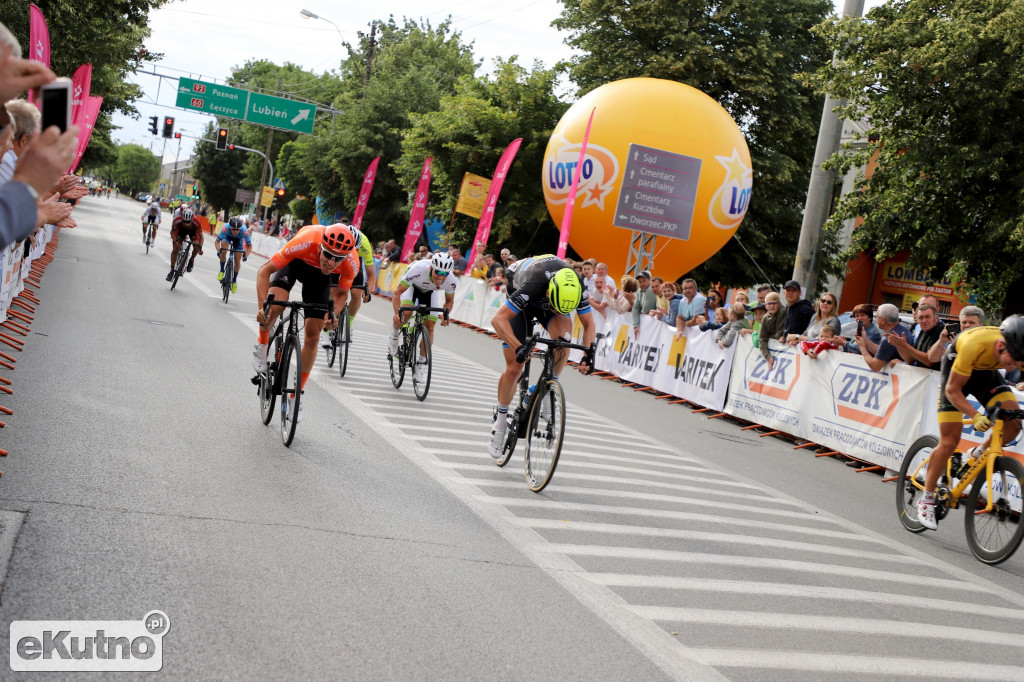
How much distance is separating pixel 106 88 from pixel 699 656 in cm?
3685

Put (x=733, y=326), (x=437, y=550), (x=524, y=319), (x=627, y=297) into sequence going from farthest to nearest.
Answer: (x=627, y=297), (x=733, y=326), (x=524, y=319), (x=437, y=550)

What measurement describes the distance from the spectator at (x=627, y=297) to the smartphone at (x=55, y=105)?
50.4ft

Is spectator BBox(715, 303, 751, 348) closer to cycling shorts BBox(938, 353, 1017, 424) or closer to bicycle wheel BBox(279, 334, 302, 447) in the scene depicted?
cycling shorts BBox(938, 353, 1017, 424)

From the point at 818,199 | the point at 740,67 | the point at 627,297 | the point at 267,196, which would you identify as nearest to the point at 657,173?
the point at 818,199

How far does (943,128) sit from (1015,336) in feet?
37.6

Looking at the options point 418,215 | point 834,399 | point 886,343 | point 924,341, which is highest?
point 418,215

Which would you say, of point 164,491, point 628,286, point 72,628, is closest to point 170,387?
point 164,491

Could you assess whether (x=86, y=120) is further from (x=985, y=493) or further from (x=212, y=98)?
(x=212, y=98)

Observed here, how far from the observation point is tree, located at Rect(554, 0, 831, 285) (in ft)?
100

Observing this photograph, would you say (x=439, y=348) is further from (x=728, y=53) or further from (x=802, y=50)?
(x=802, y=50)

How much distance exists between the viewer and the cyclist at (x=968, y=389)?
7457mm

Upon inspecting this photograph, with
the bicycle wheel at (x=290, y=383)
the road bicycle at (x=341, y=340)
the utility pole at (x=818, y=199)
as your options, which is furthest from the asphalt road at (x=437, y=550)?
the utility pole at (x=818, y=199)

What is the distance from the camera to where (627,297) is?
18.2 m

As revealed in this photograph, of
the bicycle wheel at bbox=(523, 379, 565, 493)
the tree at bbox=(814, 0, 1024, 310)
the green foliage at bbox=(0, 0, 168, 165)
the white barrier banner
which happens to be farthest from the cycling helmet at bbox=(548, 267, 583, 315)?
the green foliage at bbox=(0, 0, 168, 165)
